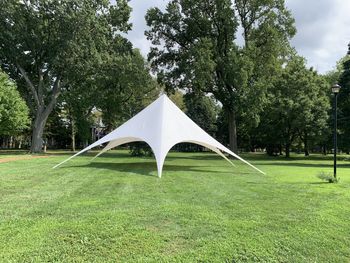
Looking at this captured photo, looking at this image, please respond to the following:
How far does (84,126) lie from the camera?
45375 millimetres

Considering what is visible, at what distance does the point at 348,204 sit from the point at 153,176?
6429 mm

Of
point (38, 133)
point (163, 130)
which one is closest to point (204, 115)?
point (38, 133)

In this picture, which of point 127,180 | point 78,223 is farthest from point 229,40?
point 78,223

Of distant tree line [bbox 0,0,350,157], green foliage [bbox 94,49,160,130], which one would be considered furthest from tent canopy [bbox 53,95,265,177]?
green foliage [bbox 94,49,160,130]

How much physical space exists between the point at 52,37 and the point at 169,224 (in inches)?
1155

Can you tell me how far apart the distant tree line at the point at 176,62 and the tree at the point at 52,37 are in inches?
3.4

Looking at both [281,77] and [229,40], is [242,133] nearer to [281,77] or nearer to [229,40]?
[281,77]

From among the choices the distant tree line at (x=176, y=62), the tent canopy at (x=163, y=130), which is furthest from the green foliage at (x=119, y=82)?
Answer: the tent canopy at (x=163, y=130)

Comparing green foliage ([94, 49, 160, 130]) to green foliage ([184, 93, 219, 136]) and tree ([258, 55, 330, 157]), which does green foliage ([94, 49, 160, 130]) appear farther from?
green foliage ([184, 93, 219, 136])

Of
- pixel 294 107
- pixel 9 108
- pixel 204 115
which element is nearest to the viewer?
pixel 9 108

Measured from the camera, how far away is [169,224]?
602cm

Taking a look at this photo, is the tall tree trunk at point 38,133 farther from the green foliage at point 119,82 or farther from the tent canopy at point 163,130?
the tent canopy at point 163,130

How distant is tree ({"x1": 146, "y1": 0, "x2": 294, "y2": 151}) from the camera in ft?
94.7

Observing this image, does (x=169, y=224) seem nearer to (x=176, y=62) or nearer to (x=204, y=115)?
(x=176, y=62)
